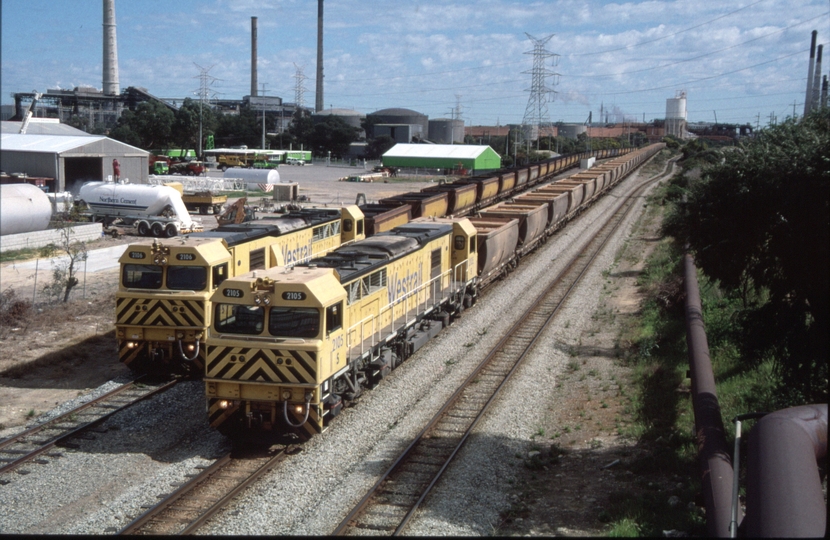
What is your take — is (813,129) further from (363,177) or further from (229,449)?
(363,177)

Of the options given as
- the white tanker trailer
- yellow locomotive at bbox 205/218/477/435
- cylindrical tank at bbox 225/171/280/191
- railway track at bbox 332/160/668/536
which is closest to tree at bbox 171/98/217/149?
cylindrical tank at bbox 225/171/280/191

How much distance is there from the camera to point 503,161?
116125 mm

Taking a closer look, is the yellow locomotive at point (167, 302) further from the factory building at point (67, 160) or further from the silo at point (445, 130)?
the silo at point (445, 130)

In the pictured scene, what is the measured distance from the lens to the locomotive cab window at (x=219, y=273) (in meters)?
18.4

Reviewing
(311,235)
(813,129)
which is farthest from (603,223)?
(813,129)

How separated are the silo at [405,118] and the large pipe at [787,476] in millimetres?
149745

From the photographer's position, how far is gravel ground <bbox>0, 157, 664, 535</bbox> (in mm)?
11188

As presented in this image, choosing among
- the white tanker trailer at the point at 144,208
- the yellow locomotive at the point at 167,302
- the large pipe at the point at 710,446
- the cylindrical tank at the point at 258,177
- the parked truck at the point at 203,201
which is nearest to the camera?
the large pipe at the point at 710,446

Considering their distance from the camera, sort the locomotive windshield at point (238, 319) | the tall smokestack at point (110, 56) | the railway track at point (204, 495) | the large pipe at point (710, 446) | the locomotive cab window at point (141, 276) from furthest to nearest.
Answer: the tall smokestack at point (110, 56) → the locomotive cab window at point (141, 276) → the locomotive windshield at point (238, 319) → the railway track at point (204, 495) → the large pipe at point (710, 446)

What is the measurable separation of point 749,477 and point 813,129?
18.8 feet

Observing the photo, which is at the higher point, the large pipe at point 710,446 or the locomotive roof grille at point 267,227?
the locomotive roof grille at point 267,227

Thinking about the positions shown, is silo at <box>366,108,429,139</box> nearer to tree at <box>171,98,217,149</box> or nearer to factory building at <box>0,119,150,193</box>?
tree at <box>171,98,217,149</box>

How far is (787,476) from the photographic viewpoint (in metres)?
7.50

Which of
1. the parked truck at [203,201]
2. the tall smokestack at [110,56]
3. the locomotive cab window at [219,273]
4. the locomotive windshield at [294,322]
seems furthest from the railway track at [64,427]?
the tall smokestack at [110,56]
